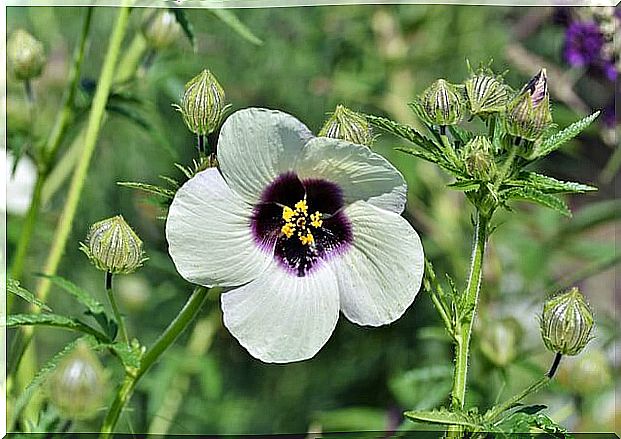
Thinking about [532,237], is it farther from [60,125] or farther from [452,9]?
[60,125]

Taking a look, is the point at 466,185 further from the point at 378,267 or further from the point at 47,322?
the point at 47,322

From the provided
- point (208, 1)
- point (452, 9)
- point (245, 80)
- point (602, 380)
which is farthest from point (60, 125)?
point (452, 9)

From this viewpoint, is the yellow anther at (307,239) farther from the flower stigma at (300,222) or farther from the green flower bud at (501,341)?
the green flower bud at (501,341)

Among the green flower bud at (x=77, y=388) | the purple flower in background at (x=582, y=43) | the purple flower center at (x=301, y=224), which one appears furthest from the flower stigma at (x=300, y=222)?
the purple flower in background at (x=582, y=43)

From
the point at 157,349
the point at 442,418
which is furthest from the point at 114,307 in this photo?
the point at 442,418

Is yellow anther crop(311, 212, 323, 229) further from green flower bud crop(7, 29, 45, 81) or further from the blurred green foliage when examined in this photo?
the blurred green foliage

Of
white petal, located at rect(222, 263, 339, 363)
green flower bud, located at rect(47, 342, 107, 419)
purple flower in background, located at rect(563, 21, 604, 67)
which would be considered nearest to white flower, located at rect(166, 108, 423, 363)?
white petal, located at rect(222, 263, 339, 363)
